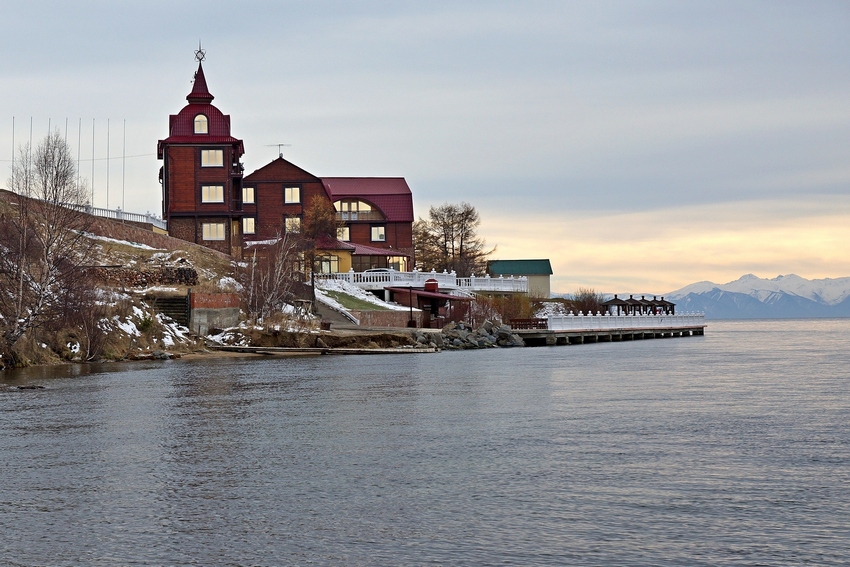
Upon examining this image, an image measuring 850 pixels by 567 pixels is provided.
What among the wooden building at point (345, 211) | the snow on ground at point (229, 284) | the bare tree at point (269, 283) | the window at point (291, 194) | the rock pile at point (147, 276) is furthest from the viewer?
the window at point (291, 194)

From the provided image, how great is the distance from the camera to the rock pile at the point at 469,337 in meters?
68.2

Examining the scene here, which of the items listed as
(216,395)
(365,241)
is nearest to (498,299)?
(365,241)

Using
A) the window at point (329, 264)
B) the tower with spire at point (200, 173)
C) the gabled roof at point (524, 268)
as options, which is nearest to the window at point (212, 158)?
the tower with spire at point (200, 173)

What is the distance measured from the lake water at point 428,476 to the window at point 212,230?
53.0 m

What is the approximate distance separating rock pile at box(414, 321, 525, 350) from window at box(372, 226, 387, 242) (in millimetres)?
25917

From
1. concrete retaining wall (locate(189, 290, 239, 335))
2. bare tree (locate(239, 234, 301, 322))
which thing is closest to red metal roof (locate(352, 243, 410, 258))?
bare tree (locate(239, 234, 301, 322))

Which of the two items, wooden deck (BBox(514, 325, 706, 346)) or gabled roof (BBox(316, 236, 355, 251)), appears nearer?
wooden deck (BBox(514, 325, 706, 346))

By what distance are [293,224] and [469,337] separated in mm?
25886

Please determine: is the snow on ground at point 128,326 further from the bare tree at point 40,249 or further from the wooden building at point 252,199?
the wooden building at point 252,199

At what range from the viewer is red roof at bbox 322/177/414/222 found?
103000mm

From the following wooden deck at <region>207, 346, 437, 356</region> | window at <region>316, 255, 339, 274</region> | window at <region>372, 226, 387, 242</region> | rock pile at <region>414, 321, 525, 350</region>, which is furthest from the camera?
window at <region>372, 226, 387, 242</region>

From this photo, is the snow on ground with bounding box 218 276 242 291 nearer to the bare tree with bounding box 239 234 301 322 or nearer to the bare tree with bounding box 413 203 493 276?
A: the bare tree with bounding box 239 234 301 322

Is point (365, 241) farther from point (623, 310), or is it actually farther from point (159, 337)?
point (159, 337)

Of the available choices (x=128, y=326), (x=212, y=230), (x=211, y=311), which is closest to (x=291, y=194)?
(x=212, y=230)
